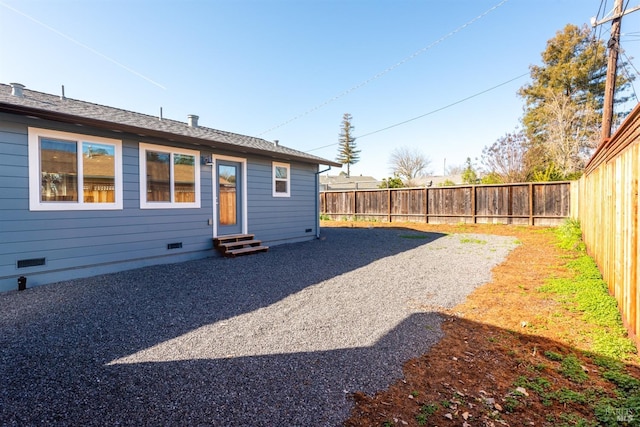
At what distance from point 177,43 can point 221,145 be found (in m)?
5.19

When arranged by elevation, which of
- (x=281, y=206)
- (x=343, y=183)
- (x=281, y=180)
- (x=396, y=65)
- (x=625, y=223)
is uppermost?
(x=396, y=65)

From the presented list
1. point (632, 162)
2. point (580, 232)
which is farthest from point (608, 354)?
point (580, 232)

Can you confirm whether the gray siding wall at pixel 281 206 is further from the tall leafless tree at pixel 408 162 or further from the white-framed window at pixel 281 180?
the tall leafless tree at pixel 408 162

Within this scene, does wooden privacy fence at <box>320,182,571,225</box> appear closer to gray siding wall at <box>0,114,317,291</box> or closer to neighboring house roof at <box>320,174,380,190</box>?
gray siding wall at <box>0,114,317,291</box>

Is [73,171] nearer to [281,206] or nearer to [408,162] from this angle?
[281,206]

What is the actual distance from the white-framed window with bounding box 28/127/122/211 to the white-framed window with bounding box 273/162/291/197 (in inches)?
159

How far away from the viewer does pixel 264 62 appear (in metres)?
13.1

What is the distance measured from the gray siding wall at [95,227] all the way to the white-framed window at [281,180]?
0.45 m

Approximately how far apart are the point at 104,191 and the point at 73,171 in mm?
548

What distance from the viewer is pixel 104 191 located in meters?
5.48

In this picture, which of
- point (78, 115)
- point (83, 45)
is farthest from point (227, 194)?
point (83, 45)

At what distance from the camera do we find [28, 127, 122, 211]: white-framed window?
187 inches

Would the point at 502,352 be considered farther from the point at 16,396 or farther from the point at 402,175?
the point at 402,175

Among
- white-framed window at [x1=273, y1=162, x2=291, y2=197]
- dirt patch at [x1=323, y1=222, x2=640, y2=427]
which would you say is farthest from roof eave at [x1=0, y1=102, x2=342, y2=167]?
dirt patch at [x1=323, y1=222, x2=640, y2=427]
